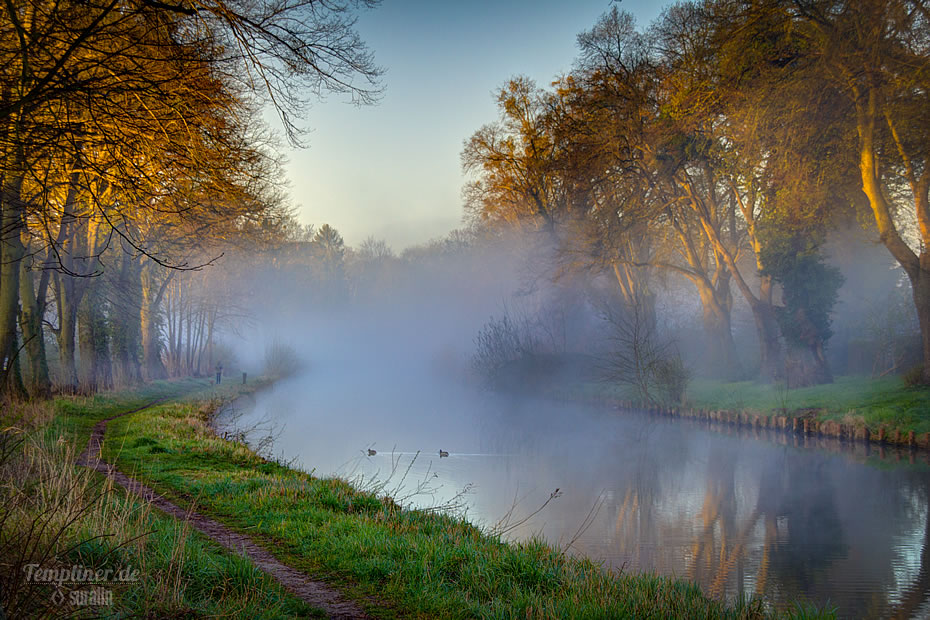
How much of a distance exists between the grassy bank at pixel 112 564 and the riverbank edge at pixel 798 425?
13545 mm

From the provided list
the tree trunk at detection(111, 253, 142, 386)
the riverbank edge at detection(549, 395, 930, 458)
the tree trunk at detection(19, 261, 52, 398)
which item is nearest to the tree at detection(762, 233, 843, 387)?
the riverbank edge at detection(549, 395, 930, 458)

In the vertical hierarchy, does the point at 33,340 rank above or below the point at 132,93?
below

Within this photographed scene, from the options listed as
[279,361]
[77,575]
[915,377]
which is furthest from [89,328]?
[915,377]

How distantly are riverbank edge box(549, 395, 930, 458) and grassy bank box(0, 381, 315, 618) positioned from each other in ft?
44.4

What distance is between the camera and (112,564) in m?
4.35

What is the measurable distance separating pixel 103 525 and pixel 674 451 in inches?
537

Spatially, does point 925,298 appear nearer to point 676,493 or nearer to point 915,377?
point 915,377

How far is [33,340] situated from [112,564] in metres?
13.1

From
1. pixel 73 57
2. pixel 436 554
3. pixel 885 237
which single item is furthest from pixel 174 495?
pixel 885 237

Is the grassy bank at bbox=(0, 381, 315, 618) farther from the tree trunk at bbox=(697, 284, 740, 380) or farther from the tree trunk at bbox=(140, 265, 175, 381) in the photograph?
the tree trunk at bbox=(140, 265, 175, 381)

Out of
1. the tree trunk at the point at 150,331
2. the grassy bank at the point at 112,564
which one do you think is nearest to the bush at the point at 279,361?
the tree trunk at the point at 150,331

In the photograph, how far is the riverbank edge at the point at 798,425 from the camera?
13711 mm

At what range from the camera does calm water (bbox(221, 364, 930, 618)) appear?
747cm

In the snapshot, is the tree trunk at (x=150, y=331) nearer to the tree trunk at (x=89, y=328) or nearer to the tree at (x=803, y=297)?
the tree trunk at (x=89, y=328)
